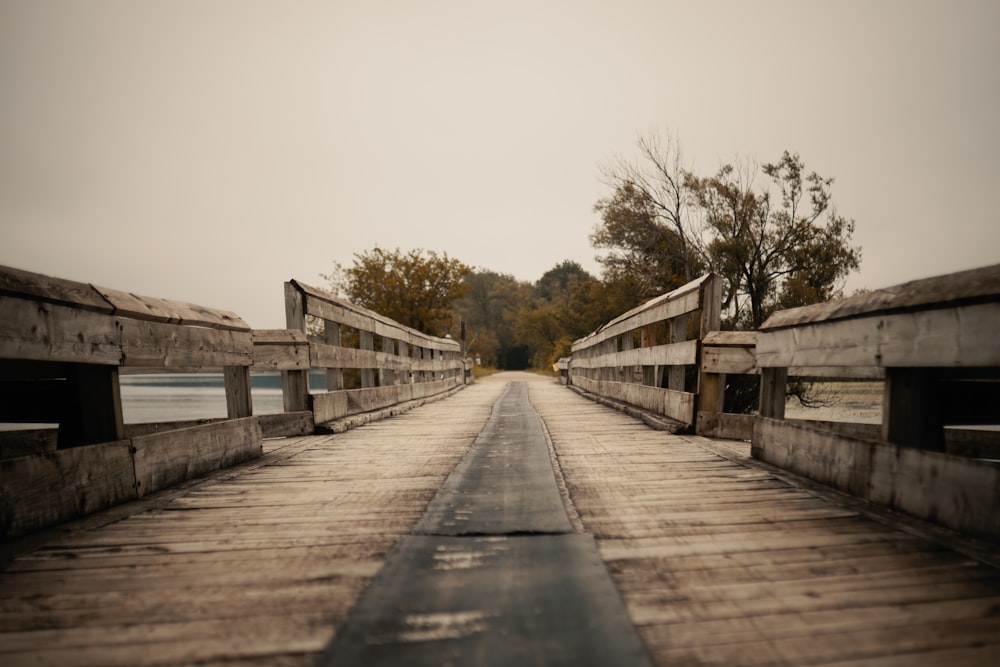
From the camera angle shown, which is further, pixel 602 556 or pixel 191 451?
pixel 191 451

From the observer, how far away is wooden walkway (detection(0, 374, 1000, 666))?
1.11 metres

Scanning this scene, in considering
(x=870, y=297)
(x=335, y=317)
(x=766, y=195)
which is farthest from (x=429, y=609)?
(x=766, y=195)

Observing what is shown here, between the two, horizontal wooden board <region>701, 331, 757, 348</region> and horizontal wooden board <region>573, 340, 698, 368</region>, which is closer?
horizontal wooden board <region>701, 331, 757, 348</region>

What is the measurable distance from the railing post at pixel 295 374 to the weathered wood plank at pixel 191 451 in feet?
2.94

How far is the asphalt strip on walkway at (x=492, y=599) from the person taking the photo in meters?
1.05

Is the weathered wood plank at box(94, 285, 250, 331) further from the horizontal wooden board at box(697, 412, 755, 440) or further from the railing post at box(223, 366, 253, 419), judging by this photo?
the horizontal wooden board at box(697, 412, 755, 440)

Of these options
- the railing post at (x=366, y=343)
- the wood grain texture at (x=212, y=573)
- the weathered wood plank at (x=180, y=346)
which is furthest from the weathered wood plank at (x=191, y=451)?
the railing post at (x=366, y=343)

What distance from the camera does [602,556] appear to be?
5.18 feet

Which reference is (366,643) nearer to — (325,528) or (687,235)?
(325,528)

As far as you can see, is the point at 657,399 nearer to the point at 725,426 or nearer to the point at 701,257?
the point at 725,426

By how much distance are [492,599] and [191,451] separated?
2325 millimetres

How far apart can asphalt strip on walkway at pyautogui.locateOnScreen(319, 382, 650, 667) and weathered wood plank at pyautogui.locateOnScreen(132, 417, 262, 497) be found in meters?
1.56

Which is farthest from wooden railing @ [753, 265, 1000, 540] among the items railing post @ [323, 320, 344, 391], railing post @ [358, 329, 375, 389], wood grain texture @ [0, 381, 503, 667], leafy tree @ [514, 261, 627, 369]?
leafy tree @ [514, 261, 627, 369]

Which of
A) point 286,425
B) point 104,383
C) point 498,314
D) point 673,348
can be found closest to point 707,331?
point 673,348
